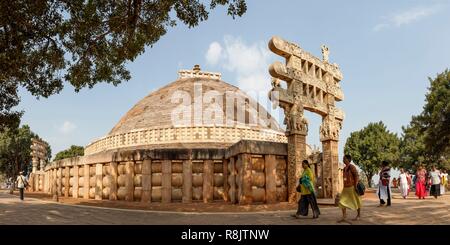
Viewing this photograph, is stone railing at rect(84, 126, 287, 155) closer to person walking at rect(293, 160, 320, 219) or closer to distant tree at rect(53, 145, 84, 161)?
person walking at rect(293, 160, 320, 219)

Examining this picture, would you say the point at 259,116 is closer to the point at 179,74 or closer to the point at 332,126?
the point at 179,74

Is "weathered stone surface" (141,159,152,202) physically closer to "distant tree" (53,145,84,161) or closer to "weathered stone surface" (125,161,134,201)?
"weathered stone surface" (125,161,134,201)

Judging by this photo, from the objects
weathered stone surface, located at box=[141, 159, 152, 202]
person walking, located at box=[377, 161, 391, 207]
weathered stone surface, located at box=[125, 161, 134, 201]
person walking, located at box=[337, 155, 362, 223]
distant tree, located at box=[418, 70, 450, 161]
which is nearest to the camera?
person walking, located at box=[337, 155, 362, 223]

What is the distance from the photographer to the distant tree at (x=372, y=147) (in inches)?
1789

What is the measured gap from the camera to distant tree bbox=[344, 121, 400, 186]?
1789 inches

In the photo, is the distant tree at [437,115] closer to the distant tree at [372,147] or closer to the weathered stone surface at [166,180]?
the distant tree at [372,147]

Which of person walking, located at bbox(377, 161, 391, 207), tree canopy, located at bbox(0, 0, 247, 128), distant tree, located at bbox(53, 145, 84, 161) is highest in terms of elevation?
tree canopy, located at bbox(0, 0, 247, 128)

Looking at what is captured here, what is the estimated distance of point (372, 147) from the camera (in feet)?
150

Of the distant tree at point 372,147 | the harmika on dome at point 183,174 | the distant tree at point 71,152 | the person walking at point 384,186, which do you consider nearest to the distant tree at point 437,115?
the distant tree at point 372,147

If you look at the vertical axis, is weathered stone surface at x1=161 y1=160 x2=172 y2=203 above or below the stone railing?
below

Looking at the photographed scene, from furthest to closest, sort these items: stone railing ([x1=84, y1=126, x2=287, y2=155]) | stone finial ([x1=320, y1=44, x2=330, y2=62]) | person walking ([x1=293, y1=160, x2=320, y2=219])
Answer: stone railing ([x1=84, y1=126, x2=287, y2=155])
stone finial ([x1=320, y1=44, x2=330, y2=62])
person walking ([x1=293, y1=160, x2=320, y2=219])

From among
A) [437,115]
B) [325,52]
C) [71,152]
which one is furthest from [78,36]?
[71,152]

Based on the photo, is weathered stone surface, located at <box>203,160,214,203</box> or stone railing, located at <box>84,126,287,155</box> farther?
stone railing, located at <box>84,126,287,155</box>

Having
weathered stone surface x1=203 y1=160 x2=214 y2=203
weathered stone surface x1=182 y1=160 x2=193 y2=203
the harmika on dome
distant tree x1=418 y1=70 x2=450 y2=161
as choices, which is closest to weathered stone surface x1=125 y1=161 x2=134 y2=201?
the harmika on dome
